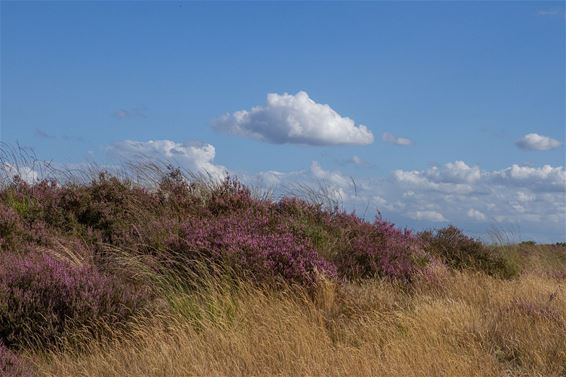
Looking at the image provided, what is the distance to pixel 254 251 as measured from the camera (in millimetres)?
8461

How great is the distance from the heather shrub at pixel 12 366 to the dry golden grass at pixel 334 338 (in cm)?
18

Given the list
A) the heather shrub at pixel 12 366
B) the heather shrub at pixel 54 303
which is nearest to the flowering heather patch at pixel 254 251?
the heather shrub at pixel 54 303

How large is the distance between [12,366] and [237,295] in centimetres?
283

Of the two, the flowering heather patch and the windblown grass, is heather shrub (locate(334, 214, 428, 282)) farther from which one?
the flowering heather patch

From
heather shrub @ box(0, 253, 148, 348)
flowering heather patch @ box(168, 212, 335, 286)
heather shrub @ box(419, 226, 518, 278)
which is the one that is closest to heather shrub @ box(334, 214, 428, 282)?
flowering heather patch @ box(168, 212, 335, 286)

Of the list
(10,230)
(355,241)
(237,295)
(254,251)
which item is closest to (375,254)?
(355,241)

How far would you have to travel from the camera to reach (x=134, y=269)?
827 cm

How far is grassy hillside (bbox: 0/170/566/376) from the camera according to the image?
5.79m

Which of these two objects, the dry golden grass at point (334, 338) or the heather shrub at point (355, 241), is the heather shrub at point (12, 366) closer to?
the dry golden grass at point (334, 338)

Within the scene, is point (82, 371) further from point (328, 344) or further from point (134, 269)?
point (134, 269)

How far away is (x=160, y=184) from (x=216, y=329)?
5889 millimetres

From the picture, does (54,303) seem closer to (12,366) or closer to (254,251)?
(12,366)

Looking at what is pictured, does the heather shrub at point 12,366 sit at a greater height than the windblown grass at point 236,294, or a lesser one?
lesser

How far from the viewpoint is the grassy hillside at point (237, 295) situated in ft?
19.0
